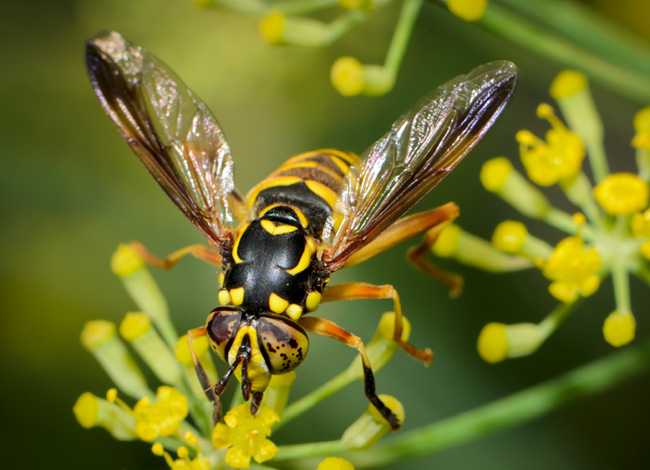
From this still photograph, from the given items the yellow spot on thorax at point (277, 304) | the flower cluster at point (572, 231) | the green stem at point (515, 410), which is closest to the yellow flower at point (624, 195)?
the flower cluster at point (572, 231)

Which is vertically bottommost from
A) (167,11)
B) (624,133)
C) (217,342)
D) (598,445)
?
(598,445)

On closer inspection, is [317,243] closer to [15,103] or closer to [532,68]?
[532,68]

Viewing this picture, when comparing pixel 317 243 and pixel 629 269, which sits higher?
→ pixel 317 243

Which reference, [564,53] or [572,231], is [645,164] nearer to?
[572,231]

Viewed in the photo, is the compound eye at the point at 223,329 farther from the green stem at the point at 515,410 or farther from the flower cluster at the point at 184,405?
the green stem at the point at 515,410

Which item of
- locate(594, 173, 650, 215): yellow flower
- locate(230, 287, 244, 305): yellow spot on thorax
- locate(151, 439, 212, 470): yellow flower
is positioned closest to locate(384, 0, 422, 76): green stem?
locate(594, 173, 650, 215): yellow flower

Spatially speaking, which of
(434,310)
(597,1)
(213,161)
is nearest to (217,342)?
(213,161)

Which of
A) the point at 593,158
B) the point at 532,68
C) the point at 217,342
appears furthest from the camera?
the point at 532,68

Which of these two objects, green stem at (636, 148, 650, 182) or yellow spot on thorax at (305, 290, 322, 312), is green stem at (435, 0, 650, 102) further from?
yellow spot on thorax at (305, 290, 322, 312)
